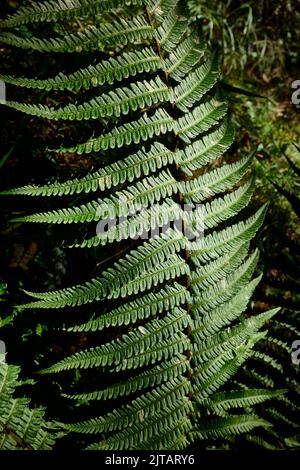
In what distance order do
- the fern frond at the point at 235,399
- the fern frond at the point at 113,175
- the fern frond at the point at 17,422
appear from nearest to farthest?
the fern frond at the point at 113,175 < the fern frond at the point at 17,422 < the fern frond at the point at 235,399

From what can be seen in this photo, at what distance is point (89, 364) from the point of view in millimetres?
1142

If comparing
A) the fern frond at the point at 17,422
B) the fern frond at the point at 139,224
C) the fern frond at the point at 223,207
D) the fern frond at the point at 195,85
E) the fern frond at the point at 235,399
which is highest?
the fern frond at the point at 195,85

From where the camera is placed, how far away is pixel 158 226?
1.18m

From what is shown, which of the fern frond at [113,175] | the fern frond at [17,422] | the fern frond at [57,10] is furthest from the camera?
the fern frond at [17,422]

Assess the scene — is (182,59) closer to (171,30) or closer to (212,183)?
(171,30)

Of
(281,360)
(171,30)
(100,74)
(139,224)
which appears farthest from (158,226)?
(281,360)

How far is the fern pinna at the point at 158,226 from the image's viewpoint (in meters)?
1.09

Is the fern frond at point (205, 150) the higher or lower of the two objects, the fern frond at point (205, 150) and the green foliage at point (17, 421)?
the higher

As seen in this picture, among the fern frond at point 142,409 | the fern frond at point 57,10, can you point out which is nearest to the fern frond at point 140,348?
the fern frond at point 142,409

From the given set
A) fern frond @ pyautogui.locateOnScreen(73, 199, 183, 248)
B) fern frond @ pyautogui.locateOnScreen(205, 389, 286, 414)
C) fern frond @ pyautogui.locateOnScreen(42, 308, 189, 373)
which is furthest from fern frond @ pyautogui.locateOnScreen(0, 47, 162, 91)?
fern frond @ pyautogui.locateOnScreen(205, 389, 286, 414)

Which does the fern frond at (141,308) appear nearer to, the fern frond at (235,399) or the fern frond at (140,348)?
the fern frond at (140,348)

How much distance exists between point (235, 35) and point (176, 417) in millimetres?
3337

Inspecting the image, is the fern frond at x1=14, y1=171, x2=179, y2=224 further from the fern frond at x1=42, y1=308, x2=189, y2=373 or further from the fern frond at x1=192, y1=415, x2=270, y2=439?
the fern frond at x1=192, y1=415, x2=270, y2=439

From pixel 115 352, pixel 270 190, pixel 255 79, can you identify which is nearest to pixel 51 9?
pixel 115 352
